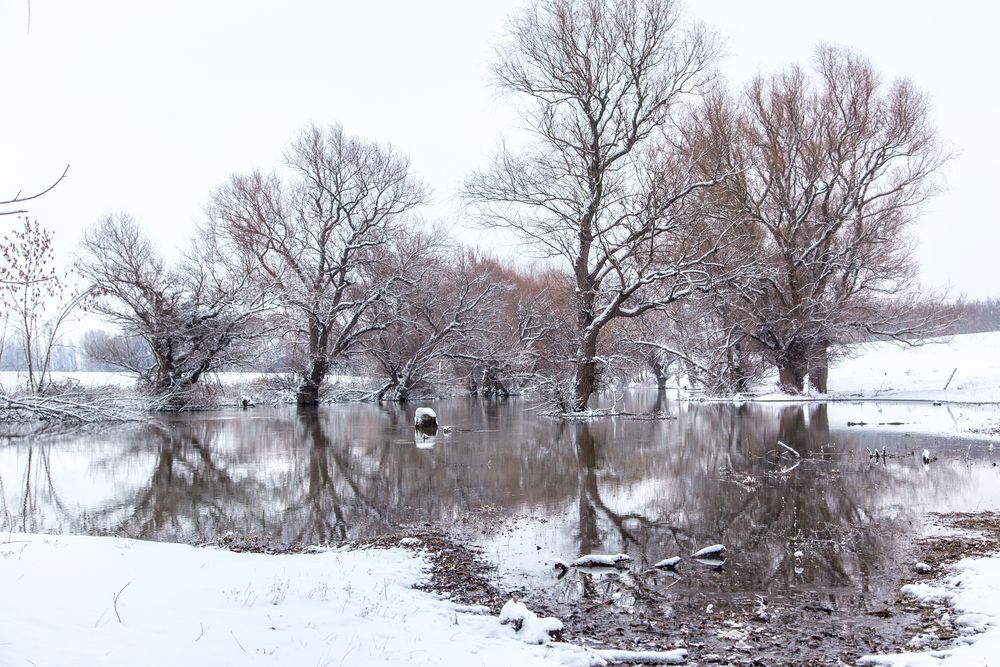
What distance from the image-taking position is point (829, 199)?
3081 cm

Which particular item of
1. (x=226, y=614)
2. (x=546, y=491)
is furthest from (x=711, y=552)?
(x=226, y=614)

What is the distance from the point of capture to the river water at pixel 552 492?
7168 millimetres

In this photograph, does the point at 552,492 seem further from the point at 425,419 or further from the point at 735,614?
the point at 425,419

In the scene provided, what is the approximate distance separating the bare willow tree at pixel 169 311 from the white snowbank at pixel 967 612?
95.3ft

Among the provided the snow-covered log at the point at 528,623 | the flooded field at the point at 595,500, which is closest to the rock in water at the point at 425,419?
the flooded field at the point at 595,500

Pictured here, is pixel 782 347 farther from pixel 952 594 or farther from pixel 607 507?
pixel 952 594

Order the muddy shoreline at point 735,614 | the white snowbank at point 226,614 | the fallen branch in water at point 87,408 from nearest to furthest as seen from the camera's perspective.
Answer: the white snowbank at point 226,614 → the muddy shoreline at point 735,614 → the fallen branch in water at point 87,408

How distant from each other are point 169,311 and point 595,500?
26.0 meters

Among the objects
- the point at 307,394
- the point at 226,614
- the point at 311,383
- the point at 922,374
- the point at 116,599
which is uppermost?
the point at 922,374

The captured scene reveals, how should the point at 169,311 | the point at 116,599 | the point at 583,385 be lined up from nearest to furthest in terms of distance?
the point at 116,599
the point at 583,385
the point at 169,311

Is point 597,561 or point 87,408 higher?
point 87,408

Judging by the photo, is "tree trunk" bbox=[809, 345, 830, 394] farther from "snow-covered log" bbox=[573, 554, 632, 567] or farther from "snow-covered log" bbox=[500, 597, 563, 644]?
"snow-covered log" bbox=[500, 597, 563, 644]

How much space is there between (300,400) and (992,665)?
33.2 m

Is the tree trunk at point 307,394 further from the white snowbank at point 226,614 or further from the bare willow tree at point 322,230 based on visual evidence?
→ the white snowbank at point 226,614
